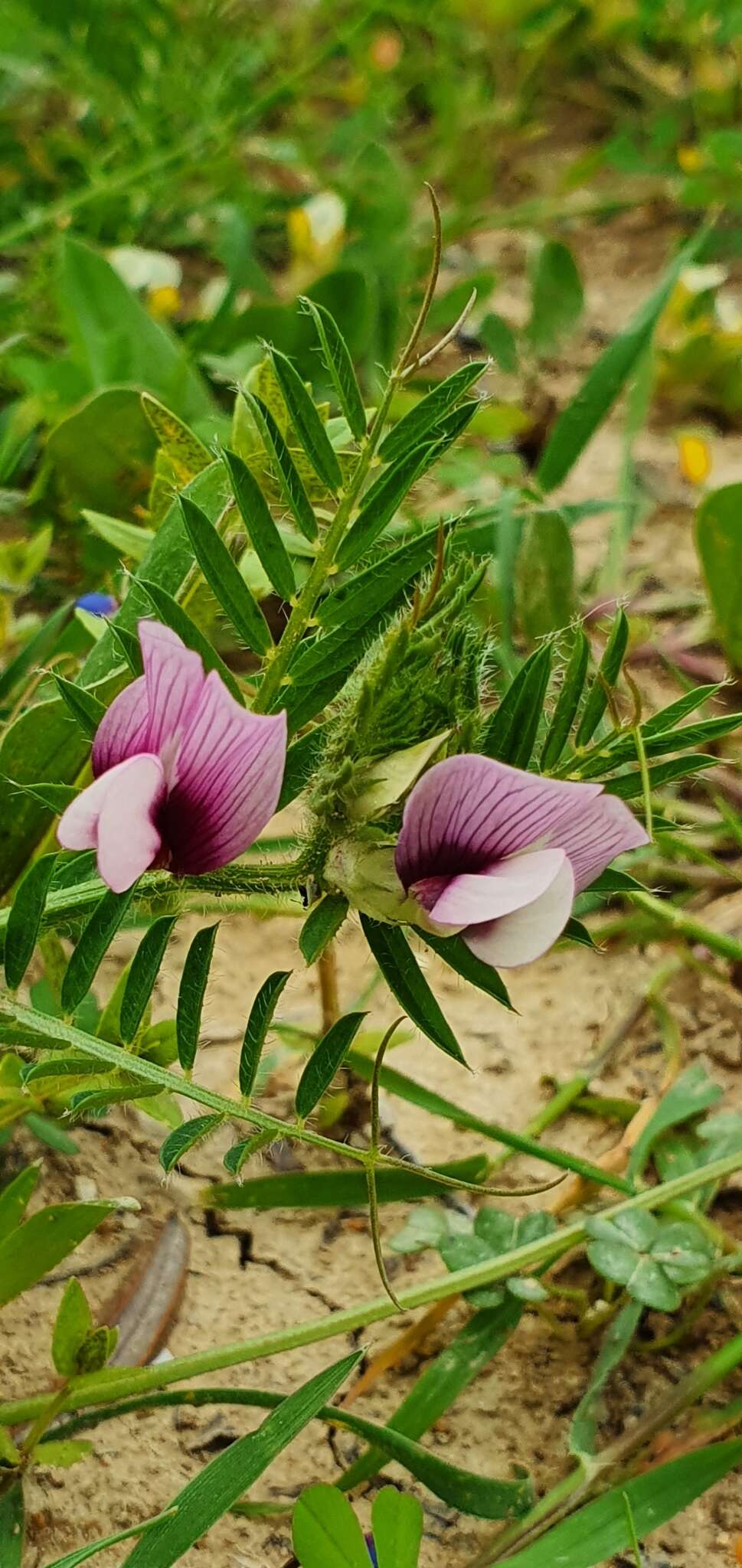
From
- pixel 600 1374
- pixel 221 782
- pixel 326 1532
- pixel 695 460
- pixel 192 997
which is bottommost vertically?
pixel 600 1374

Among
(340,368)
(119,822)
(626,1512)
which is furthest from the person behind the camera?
(626,1512)

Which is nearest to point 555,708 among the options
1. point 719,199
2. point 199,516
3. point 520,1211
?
point 199,516

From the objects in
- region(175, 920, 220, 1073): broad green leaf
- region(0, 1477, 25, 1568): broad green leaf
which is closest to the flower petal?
region(175, 920, 220, 1073): broad green leaf

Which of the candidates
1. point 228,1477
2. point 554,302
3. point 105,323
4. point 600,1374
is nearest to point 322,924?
point 228,1477

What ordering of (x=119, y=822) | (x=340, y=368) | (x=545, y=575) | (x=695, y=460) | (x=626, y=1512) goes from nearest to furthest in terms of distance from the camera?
(x=119, y=822) < (x=340, y=368) < (x=626, y=1512) < (x=545, y=575) < (x=695, y=460)

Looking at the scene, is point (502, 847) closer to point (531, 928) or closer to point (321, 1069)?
point (531, 928)

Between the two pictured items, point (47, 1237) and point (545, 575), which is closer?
point (47, 1237)

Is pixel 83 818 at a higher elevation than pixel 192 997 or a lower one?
higher

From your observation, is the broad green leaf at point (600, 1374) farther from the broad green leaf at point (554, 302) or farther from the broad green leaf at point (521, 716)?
the broad green leaf at point (554, 302)
